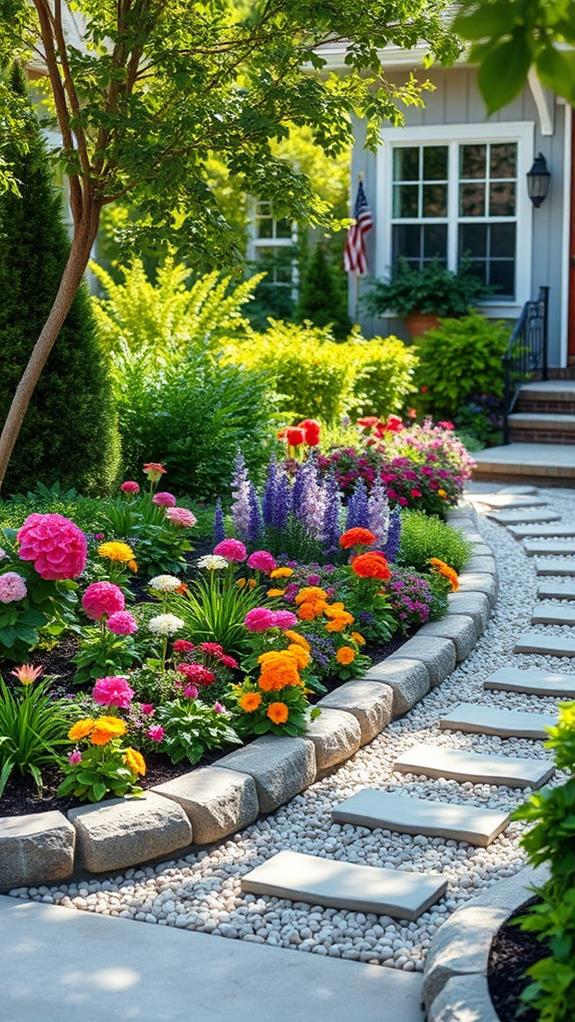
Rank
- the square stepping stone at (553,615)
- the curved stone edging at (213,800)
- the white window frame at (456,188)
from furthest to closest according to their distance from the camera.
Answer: the white window frame at (456,188) < the square stepping stone at (553,615) < the curved stone edging at (213,800)

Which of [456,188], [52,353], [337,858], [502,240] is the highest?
[456,188]

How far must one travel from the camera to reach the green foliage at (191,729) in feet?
13.6

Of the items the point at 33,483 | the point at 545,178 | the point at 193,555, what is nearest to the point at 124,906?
the point at 193,555

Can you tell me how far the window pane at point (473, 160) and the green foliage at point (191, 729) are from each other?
9.51 metres

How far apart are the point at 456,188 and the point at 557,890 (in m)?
11.1

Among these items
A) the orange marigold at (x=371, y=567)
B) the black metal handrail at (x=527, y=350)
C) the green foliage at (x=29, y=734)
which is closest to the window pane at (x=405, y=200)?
the black metal handrail at (x=527, y=350)

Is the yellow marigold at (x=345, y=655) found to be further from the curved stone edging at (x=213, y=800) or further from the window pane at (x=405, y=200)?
the window pane at (x=405, y=200)

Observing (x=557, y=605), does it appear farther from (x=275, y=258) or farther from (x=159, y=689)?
(x=275, y=258)

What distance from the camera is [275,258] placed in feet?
53.9

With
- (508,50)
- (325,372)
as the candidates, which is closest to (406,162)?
(325,372)

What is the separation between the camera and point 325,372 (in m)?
9.53

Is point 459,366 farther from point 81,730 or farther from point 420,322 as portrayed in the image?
point 81,730

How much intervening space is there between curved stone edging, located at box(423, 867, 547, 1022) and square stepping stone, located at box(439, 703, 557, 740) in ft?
5.25

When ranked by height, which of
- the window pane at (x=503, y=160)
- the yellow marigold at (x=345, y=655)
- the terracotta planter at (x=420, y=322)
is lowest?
the yellow marigold at (x=345, y=655)
